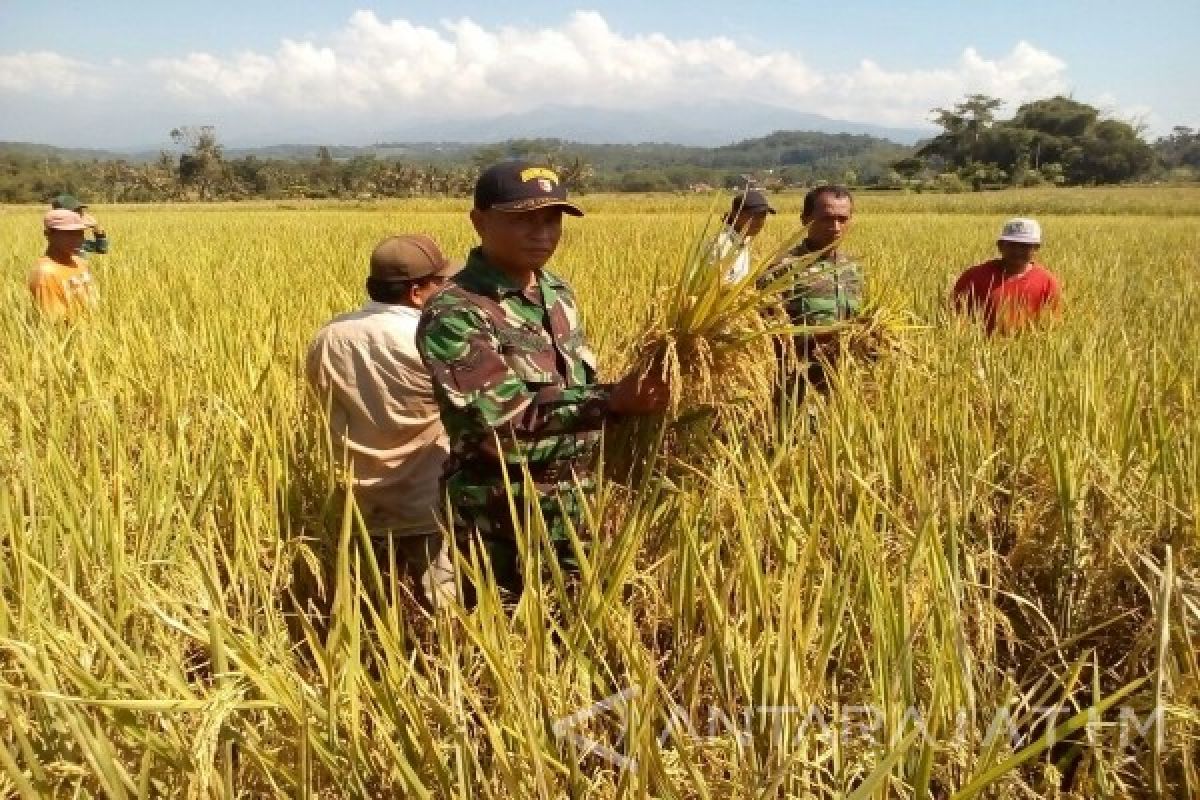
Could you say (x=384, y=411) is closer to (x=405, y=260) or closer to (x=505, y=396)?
(x=405, y=260)

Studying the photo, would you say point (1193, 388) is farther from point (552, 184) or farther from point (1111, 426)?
point (552, 184)

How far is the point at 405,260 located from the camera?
2092 mm

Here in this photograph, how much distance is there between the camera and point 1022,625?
4.88 ft

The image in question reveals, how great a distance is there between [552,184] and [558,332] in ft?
1.09

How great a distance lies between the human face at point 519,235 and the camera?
160cm

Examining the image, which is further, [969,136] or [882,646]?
[969,136]

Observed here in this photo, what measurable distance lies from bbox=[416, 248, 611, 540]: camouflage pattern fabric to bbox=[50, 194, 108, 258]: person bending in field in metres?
3.73

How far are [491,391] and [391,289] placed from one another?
2.44 ft

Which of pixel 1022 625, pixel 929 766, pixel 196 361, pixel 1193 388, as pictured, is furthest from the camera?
pixel 196 361

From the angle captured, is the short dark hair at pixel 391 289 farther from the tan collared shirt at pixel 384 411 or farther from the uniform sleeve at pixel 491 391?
the uniform sleeve at pixel 491 391

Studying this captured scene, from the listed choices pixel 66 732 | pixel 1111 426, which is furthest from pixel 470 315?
pixel 1111 426

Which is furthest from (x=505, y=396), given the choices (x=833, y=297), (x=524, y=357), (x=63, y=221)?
(x=63, y=221)

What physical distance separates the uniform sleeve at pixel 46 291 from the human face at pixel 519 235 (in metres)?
3.06

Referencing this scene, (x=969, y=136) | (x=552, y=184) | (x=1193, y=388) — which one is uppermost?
(x=969, y=136)
